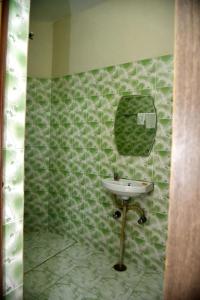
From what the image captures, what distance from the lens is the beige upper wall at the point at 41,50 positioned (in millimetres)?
2914

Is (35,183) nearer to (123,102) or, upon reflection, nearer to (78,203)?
(78,203)

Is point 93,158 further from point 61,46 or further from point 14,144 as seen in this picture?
point 61,46

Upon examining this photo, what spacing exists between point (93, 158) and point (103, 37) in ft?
4.92

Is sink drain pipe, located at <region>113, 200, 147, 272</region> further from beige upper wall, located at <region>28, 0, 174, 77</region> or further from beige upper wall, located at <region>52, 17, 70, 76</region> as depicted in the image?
beige upper wall, located at <region>52, 17, 70, 76</region>

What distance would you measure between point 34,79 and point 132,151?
1756 millimetres

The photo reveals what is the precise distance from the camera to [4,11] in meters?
0.99

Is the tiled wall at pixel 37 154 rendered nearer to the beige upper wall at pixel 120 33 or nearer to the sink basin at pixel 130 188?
the beige upper wall at pixel 120 33

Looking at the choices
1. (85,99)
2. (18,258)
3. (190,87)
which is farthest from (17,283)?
(85,99)

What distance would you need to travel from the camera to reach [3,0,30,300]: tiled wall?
1.05m

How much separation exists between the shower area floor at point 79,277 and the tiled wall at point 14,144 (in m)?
0.76

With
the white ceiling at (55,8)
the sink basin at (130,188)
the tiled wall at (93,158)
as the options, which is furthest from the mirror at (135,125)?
the white ceiling at (55,8)

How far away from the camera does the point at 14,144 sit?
1.09 metres

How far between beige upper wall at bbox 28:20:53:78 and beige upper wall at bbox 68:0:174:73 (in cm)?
41

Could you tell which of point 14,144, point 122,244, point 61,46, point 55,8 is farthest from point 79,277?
point 55,8
